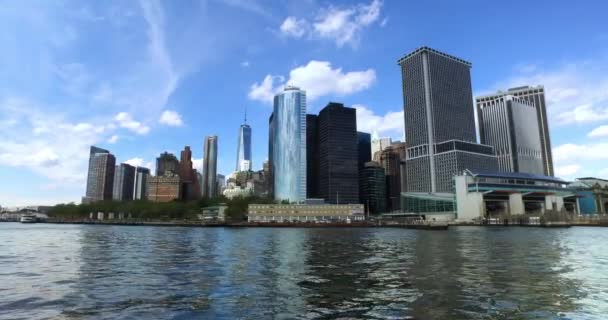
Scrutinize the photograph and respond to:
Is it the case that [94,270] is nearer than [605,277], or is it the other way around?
[605,277]

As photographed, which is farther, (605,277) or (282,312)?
(605,277)

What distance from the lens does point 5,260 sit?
135 feet

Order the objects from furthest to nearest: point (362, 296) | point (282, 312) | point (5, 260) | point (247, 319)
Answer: point (5, 260)
point (362, 296)
point (282, 312)
point (247, 319)

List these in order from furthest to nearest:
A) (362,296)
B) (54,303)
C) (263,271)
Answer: (263,271)
(362,296)
(54,303)

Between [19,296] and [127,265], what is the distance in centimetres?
1478

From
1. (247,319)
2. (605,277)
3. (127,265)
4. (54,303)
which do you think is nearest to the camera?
(247,319)

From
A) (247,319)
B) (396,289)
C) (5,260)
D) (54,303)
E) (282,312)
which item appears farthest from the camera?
(5,260)

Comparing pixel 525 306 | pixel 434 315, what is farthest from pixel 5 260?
pixel 525 306

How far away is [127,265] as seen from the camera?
36875 mm

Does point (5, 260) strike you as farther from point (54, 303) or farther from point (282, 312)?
point (282, 312)

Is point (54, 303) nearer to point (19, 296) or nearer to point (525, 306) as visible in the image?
point (19, 296)

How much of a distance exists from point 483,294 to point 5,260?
44314mm

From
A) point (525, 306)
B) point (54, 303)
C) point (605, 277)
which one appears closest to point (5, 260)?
point (54, 303)

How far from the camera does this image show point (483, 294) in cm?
2233
